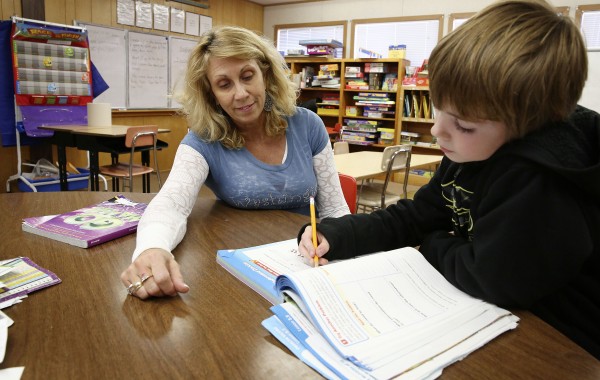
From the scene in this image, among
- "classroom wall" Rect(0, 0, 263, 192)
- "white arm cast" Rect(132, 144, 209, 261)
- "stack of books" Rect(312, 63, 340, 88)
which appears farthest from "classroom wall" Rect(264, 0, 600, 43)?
"white arm cast" Rect(132, 144, 209, 261)

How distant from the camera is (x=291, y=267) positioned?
837mm

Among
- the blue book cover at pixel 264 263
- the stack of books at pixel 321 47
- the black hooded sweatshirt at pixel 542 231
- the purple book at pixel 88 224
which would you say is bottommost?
the blue book cover at pixel 264 263

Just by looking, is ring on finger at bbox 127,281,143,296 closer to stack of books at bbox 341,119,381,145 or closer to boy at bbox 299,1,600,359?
boy at bbox 299,1,600,359

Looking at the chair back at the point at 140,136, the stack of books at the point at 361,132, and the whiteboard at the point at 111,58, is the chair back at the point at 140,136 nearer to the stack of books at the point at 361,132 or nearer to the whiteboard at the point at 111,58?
the whiteboard at the point at 111,58

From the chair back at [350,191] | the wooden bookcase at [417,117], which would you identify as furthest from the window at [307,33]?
the chair back at [350,191]

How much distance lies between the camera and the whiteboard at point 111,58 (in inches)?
205

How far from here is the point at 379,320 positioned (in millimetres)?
610

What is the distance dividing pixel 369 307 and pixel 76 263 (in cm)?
59

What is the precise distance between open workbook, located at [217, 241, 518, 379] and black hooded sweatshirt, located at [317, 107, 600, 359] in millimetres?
57

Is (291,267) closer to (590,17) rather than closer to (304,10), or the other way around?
(590,17)

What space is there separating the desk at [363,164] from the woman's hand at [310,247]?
200cm

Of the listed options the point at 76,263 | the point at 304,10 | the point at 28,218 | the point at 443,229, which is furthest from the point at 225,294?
the point at 304,10

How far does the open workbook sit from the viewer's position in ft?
1.75

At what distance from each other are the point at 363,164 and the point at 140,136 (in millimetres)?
1948
